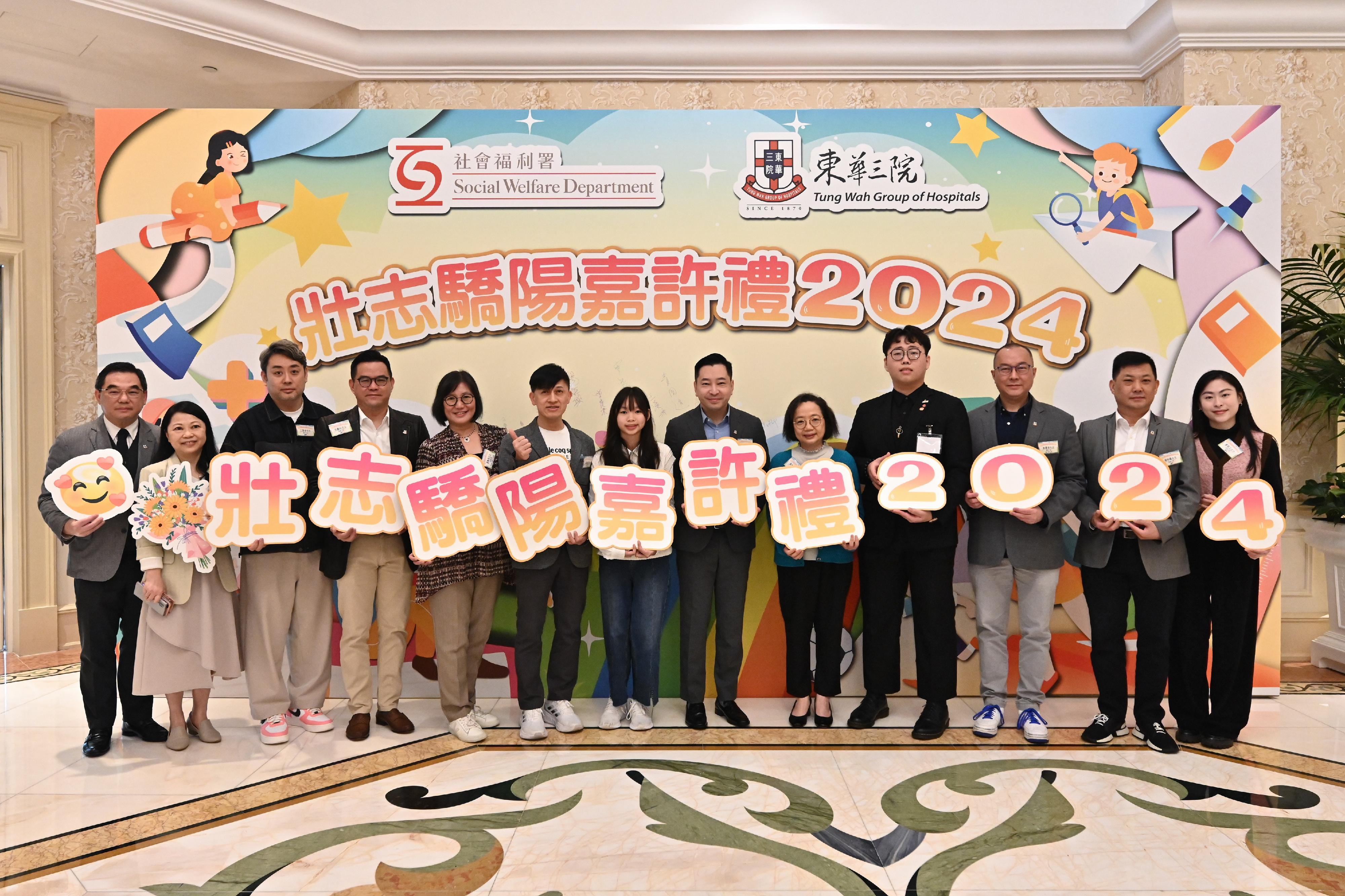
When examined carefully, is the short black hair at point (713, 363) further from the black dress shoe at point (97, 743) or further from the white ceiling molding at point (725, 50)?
the black dress shoe at point (97, 743)

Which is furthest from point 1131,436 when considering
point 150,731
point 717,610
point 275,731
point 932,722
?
point 150,731

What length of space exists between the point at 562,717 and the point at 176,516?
5.78 feet

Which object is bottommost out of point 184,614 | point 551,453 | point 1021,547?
point 184,614

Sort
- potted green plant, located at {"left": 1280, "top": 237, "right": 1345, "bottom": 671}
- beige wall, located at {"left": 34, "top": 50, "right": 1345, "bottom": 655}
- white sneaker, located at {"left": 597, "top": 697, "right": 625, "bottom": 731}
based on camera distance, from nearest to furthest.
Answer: white sneaker, located at {"left": 597, "top": 697, "right": 625, "bottom": 731} → potted green plant, located at {"left": 1280, "top": 237, "right": 1345, "bottom": 671} → beige wall, located at {"left": 34, "top": 50, "right": 1345, "bottom": 655}

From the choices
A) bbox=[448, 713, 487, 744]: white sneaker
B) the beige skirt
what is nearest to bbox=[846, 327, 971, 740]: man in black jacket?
bbox=[448, 713, 487, 744]: white sneaker

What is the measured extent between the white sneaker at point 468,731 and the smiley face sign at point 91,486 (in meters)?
1.59

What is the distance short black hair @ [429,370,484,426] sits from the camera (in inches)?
139

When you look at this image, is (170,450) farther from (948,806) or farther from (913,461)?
(948,806)

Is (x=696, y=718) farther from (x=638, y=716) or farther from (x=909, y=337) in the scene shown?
(x=909, y=337)

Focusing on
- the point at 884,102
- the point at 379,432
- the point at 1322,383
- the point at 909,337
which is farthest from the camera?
the point at 884,102

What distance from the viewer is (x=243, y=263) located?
406 centimetres

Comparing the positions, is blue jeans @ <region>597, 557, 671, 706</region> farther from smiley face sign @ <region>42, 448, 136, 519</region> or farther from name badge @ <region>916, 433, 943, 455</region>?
smiley face sign @ <region>42, 448, 136, 519</region>

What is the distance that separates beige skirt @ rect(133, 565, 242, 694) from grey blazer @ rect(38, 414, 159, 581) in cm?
24

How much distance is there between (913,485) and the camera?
342 centimetres
